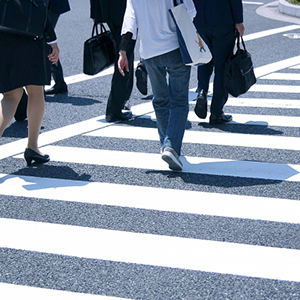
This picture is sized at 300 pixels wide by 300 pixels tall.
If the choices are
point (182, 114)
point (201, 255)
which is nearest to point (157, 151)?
point (182, 114)

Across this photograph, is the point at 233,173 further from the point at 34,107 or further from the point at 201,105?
the point at 34,107

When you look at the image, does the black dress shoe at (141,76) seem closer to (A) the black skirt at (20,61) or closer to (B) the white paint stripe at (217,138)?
(B) the white paint stripe at (217,138)

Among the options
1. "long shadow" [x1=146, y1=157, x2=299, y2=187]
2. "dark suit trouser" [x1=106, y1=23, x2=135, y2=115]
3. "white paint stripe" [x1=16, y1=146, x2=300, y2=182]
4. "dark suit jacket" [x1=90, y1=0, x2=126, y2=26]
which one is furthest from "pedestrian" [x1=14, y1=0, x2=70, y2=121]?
"long shadow" [x1=146, y1=157, x2=299, y2=187]

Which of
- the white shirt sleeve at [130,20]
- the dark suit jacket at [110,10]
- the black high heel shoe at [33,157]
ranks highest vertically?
the white shirt sleeve at [130,20]

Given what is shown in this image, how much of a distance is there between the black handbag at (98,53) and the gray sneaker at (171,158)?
64.8 inches

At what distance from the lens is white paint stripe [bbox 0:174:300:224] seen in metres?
3.67

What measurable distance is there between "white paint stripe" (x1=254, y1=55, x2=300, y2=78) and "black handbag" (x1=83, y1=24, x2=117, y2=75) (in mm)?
3026

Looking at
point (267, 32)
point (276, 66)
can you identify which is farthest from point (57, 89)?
point (267, 32)

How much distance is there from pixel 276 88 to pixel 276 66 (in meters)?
1.42

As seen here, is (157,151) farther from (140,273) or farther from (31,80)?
(140,273)

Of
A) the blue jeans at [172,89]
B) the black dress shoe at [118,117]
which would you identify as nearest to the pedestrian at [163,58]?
the blue jeans at [172,89]

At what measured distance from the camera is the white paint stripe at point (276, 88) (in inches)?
288

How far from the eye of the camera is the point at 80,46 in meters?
10.6

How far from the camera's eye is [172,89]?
14.6ft
